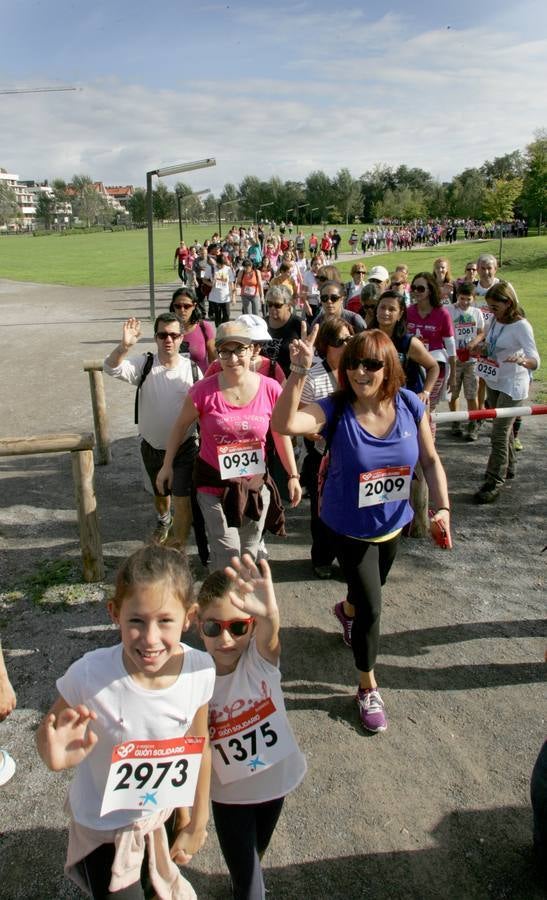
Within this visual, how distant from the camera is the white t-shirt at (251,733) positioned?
230 centimetres

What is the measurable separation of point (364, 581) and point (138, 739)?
1539mm

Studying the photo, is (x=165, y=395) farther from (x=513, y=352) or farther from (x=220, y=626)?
(x=513, y=352)

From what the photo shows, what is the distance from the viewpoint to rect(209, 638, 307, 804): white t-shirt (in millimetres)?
2297

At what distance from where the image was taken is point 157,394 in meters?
5.00

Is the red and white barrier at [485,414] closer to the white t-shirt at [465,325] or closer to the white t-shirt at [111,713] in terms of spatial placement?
the white t-shirt at [465,325]

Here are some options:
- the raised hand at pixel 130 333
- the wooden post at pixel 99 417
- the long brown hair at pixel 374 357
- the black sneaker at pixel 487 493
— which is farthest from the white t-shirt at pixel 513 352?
the wooden post at pixel 99 417

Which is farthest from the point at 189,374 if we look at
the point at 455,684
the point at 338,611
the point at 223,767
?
the point at 223,767

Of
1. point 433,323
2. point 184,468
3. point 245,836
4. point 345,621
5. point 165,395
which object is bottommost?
point 345,621

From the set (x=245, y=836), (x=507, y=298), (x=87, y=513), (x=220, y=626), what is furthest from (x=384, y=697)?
(x=507, y=298)

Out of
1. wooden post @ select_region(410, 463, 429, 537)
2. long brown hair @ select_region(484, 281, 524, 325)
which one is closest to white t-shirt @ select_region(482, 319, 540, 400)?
long brown hair @ select_region(484, 281, 524, 325)

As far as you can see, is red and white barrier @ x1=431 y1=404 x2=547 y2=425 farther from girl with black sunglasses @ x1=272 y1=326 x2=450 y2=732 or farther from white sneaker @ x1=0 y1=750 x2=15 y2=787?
white sneaker @ x1=0 y1=750 x2=15 y2=787

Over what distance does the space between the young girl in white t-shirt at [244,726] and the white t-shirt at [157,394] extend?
2796 mm

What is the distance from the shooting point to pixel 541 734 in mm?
3508

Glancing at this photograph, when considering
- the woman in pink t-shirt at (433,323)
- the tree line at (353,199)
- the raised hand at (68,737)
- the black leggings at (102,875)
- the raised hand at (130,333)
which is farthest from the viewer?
the tree line at (353,199)
